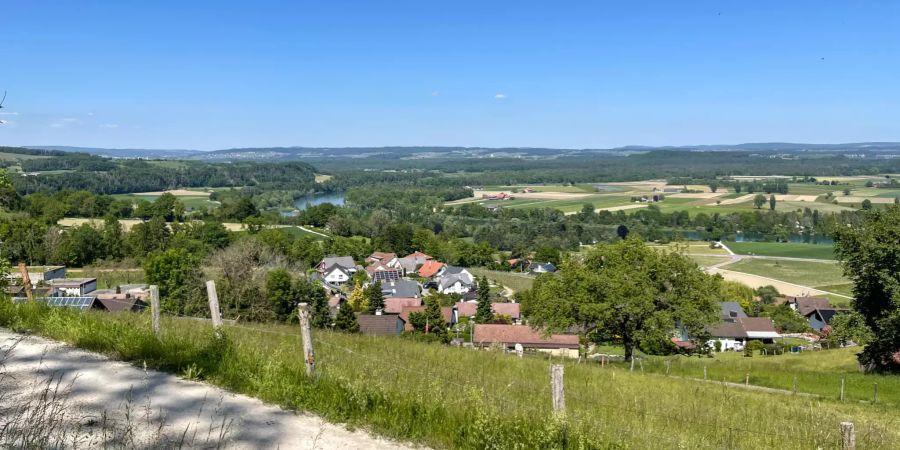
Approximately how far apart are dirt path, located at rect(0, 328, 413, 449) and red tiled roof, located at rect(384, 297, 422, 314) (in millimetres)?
40620

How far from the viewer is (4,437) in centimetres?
447

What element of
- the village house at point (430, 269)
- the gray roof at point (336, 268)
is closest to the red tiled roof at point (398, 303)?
the gray roof at point (336, 268)

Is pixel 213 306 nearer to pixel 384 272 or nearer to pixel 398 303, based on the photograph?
pixel 398 303

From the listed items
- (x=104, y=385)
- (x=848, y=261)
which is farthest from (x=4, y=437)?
(x=848, y=261)

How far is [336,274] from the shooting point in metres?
62.1

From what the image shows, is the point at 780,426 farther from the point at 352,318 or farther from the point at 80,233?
the point at 80,233

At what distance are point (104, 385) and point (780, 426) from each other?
24.8 ft

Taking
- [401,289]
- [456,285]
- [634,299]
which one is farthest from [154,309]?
[456,285]

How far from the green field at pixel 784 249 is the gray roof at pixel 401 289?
4577 centimetres

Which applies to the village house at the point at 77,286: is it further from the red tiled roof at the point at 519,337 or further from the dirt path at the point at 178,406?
the dirt path at the point at 178,406

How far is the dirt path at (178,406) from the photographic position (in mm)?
5301

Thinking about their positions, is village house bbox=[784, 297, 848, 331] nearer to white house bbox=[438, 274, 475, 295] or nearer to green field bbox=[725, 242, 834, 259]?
green field bbox=[725, 242, 834, 259]

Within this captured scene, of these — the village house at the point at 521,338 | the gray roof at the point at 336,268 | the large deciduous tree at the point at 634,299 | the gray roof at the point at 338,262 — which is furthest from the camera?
the gray roof at the point at 338,262

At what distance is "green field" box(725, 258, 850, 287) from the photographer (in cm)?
6372
